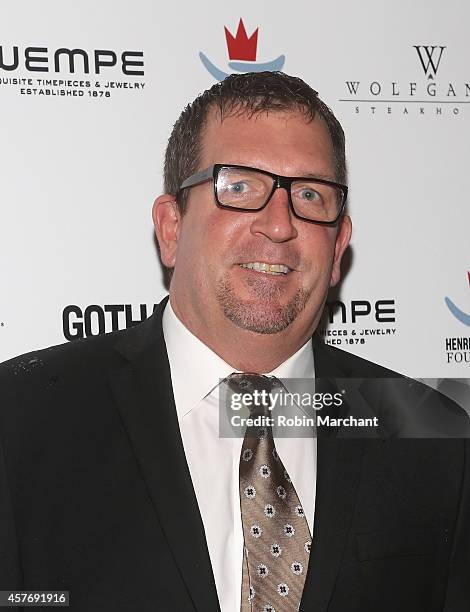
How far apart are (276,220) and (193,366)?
0.36 metres

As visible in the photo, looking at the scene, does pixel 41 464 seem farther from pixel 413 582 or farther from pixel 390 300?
pixel 390 300

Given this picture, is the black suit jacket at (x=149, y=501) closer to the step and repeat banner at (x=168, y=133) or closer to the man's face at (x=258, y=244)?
the man's face at (x=258, y=244)

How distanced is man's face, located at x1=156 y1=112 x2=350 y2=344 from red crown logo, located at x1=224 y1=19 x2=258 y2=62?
508 mm

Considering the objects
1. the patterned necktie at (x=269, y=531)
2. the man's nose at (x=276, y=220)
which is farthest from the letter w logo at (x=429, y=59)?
the patterned necktie at (x=269, y=531)

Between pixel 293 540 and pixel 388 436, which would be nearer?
pixel 293 540

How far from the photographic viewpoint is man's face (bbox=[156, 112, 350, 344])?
6.17ft

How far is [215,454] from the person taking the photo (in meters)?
1.85

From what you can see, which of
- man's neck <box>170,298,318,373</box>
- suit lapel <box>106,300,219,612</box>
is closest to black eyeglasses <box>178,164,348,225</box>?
man's neck <box>170,298,318,373</box>

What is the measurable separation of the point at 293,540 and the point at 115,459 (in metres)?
0.39

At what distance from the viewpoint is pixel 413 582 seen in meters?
1.87

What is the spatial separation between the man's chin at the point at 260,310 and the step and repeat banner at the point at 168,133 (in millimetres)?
502

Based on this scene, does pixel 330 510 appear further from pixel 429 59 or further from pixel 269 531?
pixel 429 59

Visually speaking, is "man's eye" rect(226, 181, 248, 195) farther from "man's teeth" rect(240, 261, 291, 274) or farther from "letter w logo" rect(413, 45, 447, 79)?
"letter w logo" rect(413, 45, 447, 79)

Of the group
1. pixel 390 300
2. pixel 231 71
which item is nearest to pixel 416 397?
pixel 390 300
